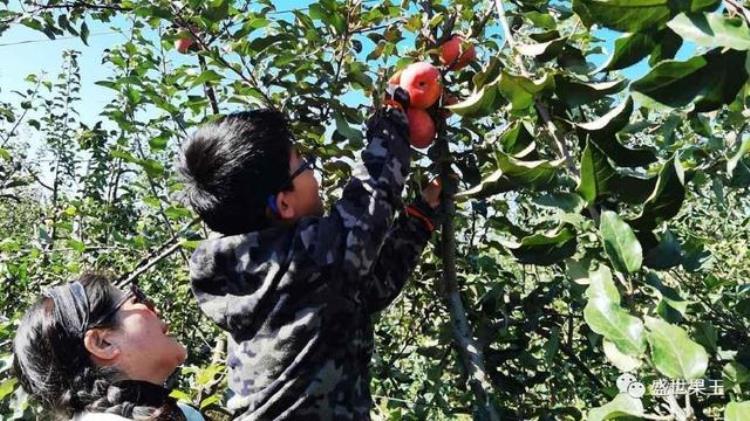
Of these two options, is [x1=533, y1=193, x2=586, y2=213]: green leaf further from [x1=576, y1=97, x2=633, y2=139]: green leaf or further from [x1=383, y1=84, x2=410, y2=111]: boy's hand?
[x1=383, y1=84, x2=410, y2=111]: boy's hand

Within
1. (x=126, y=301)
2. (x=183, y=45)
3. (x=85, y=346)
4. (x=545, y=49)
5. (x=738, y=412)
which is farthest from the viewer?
(x=183, y=45)

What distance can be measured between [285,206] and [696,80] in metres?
0.94

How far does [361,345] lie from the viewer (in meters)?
1.57

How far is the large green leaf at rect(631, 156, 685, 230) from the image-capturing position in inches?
37.3

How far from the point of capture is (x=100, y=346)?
169 cm

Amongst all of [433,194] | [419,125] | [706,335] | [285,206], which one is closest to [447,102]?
[419,125]

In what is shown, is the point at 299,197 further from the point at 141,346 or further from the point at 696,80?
the point at 696,80

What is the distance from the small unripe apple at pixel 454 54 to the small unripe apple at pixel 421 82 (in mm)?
71

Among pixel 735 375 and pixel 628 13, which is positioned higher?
pixel 628 13

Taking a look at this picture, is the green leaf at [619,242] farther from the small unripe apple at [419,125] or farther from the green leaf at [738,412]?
the small unripe apple at [419,125]

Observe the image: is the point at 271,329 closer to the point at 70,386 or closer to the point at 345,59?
the point at 70,386

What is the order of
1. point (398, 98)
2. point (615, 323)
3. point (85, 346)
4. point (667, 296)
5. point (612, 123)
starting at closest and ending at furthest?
point (615, 323), point (667, 296), point (612, 123), point (398, 98), point (85, 346)

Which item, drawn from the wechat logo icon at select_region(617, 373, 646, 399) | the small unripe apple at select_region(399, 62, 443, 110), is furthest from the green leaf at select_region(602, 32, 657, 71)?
the small unripe apple at select_region(399, 62, 443, 110)

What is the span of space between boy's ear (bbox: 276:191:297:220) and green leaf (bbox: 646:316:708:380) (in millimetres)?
958
